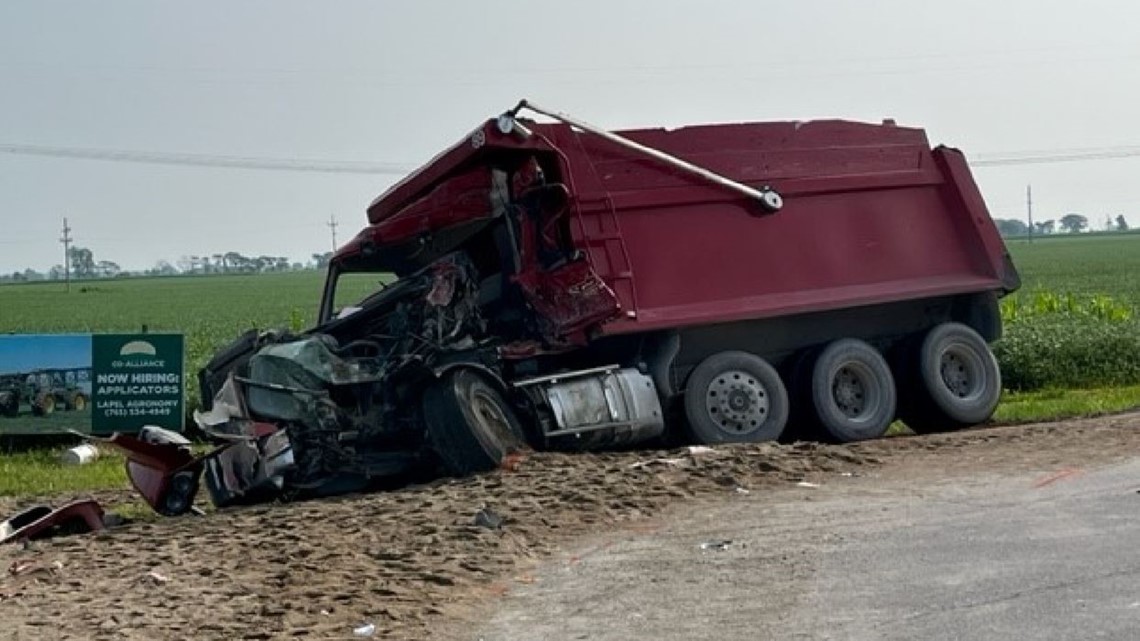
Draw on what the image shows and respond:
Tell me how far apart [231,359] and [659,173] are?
370 centimetres

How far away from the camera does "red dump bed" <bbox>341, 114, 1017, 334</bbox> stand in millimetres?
13312

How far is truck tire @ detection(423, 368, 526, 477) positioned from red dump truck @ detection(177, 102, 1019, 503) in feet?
0.06

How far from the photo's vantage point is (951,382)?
1527 centimetres

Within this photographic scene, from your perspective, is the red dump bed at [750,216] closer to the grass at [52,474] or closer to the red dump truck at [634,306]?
the red dump truck at [634,306]

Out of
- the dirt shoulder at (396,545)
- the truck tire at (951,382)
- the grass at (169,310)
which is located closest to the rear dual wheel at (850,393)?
the truck tire at (951,382)

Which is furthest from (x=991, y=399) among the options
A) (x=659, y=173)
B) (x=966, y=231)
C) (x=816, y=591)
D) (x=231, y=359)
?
(x=816, y=591)

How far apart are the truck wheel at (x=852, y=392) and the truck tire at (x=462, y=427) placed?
128 inches

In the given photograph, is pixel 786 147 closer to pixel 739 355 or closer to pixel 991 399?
pixel 739 355

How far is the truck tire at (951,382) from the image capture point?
1496 cm

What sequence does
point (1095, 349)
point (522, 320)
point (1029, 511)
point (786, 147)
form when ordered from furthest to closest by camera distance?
1. point (1095, 349)
2. point (786, 147)
3. point (522, 320)
4. point (1029, 511)

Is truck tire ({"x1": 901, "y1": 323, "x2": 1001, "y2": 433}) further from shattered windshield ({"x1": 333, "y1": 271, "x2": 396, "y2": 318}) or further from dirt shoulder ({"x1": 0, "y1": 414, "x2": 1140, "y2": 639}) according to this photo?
shattered windshield ({"x1": 333, "y1": 271, "x2": 396, "y2": 318})

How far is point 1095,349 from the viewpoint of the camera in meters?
21.6

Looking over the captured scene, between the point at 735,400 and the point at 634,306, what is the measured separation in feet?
3.93

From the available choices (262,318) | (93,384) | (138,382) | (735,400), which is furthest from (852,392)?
(262,318)
